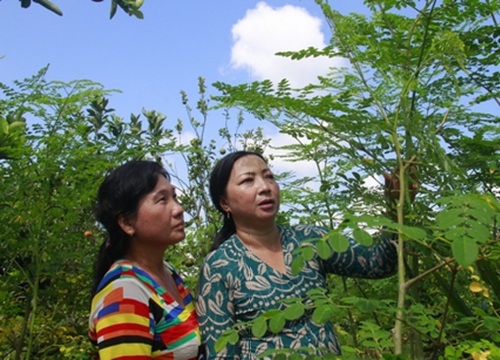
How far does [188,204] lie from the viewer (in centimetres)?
569

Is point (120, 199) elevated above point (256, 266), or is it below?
above

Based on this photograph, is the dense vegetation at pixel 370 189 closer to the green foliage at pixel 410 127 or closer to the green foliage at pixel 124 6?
the green foliage at pixel 410 127

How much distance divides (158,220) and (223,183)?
33 centimetres

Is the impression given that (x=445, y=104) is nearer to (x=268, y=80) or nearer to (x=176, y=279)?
(x=268, y=80)

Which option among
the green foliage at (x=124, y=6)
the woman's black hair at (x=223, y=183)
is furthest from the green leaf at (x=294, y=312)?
the green foliage at (x=124, y=6)

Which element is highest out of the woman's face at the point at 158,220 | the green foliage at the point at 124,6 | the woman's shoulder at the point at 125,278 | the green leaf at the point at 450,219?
the green foliage at the point at 124,6

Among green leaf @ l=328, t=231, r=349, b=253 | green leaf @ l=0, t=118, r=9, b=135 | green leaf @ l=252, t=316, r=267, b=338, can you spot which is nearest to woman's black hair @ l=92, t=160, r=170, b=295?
green leaf @ l=252, t=316, r=267, b=338

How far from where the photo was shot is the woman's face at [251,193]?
78.2 inches

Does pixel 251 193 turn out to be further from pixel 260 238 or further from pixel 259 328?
pixel 259 328

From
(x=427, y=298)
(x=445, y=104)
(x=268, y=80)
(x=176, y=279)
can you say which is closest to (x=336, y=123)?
(x=268, y=80)

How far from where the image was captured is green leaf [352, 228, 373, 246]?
1064 mm

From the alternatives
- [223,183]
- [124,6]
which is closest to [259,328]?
[223,183]

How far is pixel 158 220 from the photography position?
6.11 ft

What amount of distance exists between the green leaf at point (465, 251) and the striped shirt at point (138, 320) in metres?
0.96
